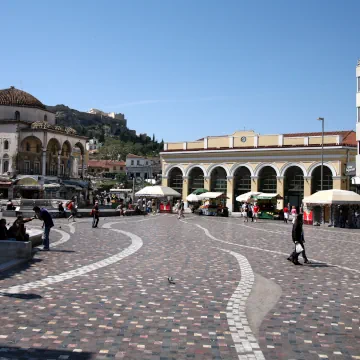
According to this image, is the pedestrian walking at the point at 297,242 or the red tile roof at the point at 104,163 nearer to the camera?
the pedestrian walking at the point at 297,242

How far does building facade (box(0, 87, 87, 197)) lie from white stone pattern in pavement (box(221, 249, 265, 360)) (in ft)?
151

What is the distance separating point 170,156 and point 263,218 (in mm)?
18115

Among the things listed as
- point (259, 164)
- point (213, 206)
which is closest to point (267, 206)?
point (213, 206)

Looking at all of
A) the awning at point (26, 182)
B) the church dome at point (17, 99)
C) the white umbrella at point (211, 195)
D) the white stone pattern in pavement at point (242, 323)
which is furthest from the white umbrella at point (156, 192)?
the white stone pattern in pavement at point (242, 323)

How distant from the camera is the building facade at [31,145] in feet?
188

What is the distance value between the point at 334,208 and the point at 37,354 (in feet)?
97.1

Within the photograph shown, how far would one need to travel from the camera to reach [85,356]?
5.86m

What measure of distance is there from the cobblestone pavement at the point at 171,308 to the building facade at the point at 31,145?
4282cm

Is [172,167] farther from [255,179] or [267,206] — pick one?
[267,206]

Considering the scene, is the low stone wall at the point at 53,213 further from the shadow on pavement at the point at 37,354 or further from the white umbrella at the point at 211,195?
the shadow on pavement at the point at 37,354

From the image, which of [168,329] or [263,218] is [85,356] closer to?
[168,329]

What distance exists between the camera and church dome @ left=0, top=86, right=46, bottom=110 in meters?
61.0

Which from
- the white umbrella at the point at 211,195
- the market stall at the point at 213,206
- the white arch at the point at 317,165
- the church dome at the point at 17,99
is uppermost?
the church dome at the point at 17,99

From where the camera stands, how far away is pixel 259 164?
50.5 metres
